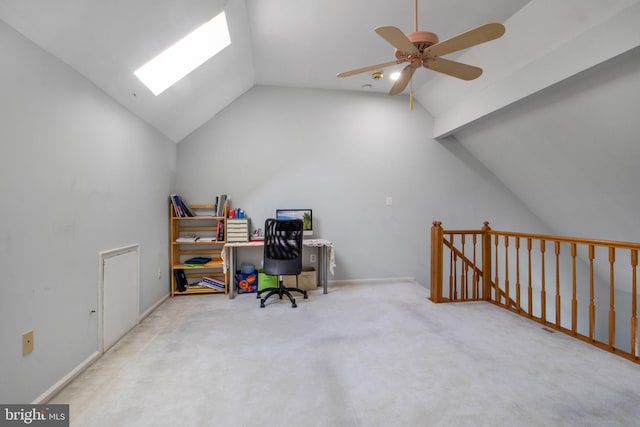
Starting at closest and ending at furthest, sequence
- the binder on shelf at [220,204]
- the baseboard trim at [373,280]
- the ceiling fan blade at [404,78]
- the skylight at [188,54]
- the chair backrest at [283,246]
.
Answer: the ceiling fan blade at [404,78] < the skylight at [188,54] < the chair backrest at [283,246] < the binder on shelf at [220,204] < the baseboard trim at [373,280]

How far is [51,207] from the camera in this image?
1709 mm

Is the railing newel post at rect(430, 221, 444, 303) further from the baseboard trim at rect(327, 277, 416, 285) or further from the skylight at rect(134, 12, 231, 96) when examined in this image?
the skylight at rect(134, 12, 231, 96)

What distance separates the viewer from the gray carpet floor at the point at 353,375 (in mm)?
1540

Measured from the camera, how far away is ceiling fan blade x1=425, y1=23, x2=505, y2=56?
1584mm

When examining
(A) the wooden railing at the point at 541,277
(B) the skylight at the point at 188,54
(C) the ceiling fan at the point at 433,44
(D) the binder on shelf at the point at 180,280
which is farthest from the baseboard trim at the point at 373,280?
(B) the skylight at the point at 188,54

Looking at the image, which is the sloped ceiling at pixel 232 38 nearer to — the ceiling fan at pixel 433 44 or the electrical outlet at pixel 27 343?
the ceiling fan at pixel 433 44

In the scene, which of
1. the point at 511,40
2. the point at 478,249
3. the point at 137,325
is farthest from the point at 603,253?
the point at 137,325

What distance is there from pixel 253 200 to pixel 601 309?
18.1 ft

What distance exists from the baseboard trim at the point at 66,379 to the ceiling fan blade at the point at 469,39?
298 centimetres

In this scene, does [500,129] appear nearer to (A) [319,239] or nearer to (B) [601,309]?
(A) [319,239]

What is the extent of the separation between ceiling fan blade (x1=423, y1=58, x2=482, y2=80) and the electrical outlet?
110 inches

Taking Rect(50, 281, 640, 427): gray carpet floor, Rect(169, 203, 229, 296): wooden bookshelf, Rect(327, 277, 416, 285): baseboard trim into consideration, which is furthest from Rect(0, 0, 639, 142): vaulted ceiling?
Rect(327, 277, 416, 285): baseboard trim

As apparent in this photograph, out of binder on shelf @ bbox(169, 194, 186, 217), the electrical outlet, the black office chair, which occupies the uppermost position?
binder on shelf @ bbox(169, 194, 186, 217)

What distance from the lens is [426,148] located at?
4574 millimetres
